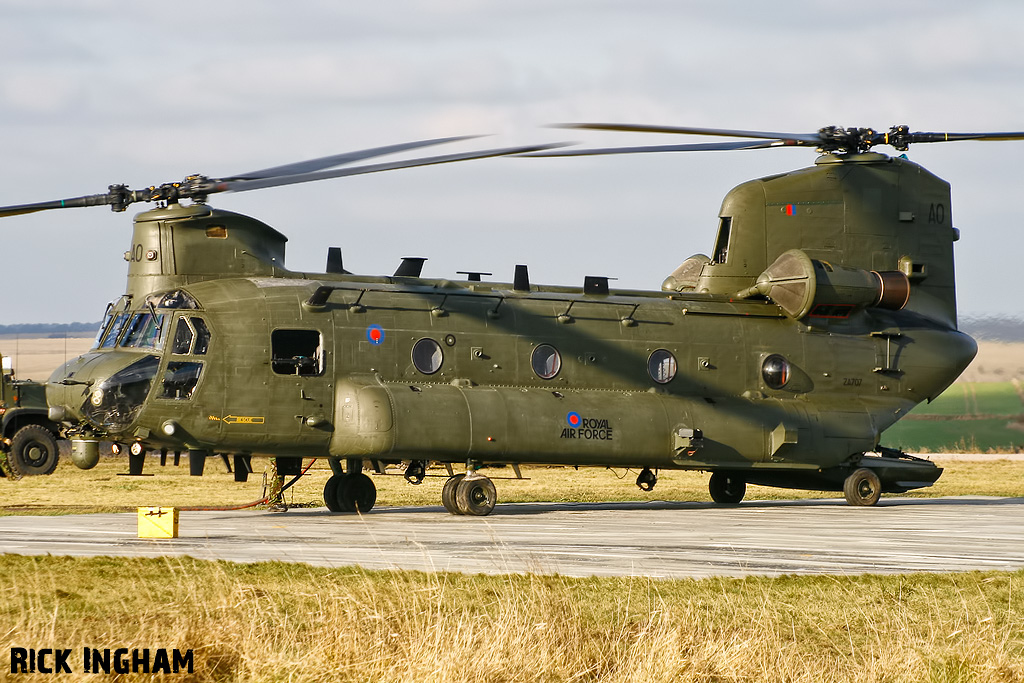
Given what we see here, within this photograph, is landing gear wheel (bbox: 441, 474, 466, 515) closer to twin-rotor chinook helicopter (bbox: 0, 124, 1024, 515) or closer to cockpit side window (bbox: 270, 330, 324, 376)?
twin-rotor chinook helicopter (bbox: 0, 124, 1024, 515)

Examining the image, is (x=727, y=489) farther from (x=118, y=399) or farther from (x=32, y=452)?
(x=32, y=452)

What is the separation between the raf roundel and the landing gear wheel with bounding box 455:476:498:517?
2601 millimetres

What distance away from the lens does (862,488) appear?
23.8m

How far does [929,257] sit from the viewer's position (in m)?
24.8

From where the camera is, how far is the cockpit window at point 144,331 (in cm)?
1972

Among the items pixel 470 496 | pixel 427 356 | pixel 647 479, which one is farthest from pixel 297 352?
pixel 647 479

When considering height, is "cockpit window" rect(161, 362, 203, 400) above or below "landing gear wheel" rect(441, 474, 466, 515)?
above

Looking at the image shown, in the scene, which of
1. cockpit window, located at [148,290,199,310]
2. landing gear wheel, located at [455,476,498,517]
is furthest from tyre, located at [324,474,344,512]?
cockpit window, located at [148,290,199,310]

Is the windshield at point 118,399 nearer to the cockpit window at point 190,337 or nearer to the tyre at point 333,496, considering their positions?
the cockpit window at point 190,337

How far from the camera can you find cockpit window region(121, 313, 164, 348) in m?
19.7

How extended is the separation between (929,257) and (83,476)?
22.1 m

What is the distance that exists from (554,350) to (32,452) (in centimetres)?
1749

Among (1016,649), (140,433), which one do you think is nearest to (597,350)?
(140,433)

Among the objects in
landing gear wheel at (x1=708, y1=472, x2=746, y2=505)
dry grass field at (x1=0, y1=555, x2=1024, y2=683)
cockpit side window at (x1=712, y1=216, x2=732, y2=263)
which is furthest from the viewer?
→ landing gear wheel at (x1=708, y1=472, x2=746, y2=505)
